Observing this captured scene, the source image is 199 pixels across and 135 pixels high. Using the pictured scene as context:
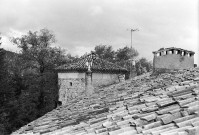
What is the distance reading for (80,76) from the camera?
20.3 meters

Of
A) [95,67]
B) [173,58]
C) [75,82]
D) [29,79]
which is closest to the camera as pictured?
[173,58]

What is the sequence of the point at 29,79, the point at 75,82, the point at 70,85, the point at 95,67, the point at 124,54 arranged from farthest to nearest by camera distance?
the point at 124,54 < the point at 29,79 < the point at 70,85 < the point at 75,82 < the point at 95,67

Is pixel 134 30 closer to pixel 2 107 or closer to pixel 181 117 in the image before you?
pixel 2 107

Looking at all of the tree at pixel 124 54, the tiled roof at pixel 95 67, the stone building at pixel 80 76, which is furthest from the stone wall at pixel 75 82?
the tree at pixel 124 54

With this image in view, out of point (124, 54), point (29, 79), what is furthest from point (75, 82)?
point (124, 54)

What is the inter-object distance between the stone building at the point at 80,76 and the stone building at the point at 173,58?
7.47 meters

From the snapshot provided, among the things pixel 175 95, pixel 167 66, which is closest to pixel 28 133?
pixel 175 95

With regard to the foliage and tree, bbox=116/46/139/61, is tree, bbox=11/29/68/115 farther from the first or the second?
tree, bbox=116/46/139/61

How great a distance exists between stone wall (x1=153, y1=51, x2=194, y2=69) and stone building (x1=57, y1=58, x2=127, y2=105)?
7479 mm

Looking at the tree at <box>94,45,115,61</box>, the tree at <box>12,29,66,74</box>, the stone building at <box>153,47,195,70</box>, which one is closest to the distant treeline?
the tree at <box>12,29,66,74</box>

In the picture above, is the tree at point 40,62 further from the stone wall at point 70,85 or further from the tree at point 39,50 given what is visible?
the stone wall at point 70,85

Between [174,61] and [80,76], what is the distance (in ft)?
33.2

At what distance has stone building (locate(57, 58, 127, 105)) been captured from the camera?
1991 cm

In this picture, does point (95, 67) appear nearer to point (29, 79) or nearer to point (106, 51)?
point (29, 79)
